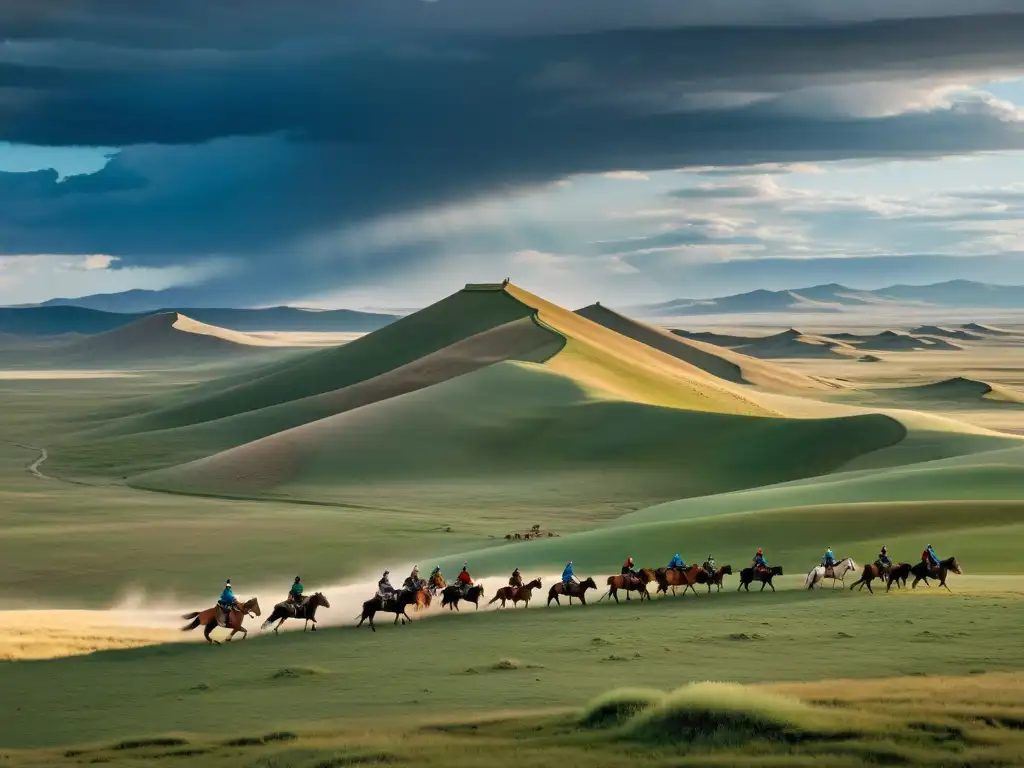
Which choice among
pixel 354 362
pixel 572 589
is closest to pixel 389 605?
pixel 572 589

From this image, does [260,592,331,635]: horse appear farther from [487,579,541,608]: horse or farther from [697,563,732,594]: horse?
[697,563,732,594]: horse

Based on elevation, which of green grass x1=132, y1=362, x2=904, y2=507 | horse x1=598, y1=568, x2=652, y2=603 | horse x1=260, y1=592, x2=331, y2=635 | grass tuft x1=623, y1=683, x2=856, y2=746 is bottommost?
grass tuft x1=623, y1=683, x2=856, y2=746

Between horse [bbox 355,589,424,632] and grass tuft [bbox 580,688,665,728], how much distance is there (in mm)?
13722

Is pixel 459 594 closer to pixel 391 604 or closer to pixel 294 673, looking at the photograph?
pixel 391 604

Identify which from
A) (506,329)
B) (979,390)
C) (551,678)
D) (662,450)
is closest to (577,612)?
(551,678)

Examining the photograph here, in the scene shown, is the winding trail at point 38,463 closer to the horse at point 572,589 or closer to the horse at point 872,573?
the horse at point 572,589

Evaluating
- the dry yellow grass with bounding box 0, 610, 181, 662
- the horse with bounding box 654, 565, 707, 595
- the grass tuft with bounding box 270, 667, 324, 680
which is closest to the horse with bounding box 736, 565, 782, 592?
the horse with bounding box 654, 565, 707, 595

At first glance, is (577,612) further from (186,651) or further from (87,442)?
(87,442)

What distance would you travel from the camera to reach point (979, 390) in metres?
175

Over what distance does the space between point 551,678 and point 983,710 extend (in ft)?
28.6

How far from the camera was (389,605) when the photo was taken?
3419 centimetres

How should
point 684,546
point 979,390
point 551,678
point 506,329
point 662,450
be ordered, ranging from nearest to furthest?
1. point 551,678
2. point 684,546
3. point 662,450
4. point 506,329
5. point 979,390

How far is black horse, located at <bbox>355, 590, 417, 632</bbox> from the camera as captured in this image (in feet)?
111

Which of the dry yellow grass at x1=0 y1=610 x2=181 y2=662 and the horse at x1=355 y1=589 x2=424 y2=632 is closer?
the dry yellow grass at x1=0 y1=610 x2=181 y2=662
